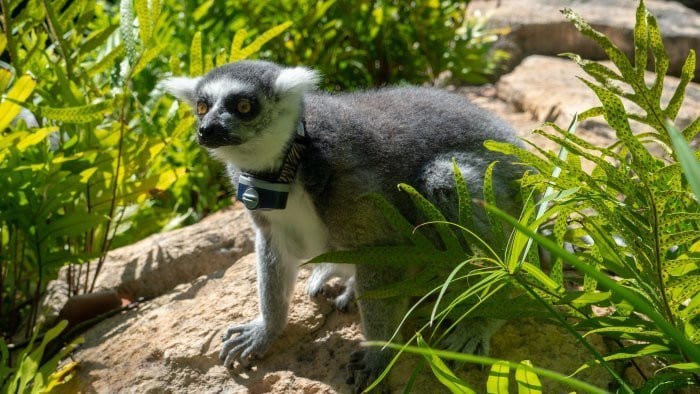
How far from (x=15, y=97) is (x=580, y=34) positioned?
18.6 ft

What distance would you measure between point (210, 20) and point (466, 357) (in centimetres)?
446

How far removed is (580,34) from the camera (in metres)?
7.44

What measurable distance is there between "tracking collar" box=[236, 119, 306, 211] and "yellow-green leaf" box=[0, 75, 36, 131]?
3.95ft

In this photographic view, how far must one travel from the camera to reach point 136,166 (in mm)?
3869

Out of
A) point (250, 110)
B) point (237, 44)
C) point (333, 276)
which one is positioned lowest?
point (333, 276)

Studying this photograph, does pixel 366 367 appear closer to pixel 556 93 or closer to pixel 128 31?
pixel 128 31

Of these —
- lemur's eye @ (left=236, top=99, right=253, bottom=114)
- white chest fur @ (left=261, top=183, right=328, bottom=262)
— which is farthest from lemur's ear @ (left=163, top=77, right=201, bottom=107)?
white chest fur @ (left=261, top=183, right=328, bottom=262)

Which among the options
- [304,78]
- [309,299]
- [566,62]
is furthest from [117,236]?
[566,62]

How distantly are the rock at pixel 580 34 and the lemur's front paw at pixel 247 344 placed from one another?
4751 mm

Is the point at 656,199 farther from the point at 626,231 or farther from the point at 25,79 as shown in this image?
the point at 25,79

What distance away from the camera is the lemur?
2.97 m

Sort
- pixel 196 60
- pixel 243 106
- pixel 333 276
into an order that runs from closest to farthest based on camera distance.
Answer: pixel 243 106 → pixel 333 276 → pixel 196 60

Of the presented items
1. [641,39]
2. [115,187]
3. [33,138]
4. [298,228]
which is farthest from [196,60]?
[641,39]

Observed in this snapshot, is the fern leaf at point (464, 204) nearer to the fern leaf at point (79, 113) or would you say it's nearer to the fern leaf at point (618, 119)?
the fern leaf at point (618, 119)
